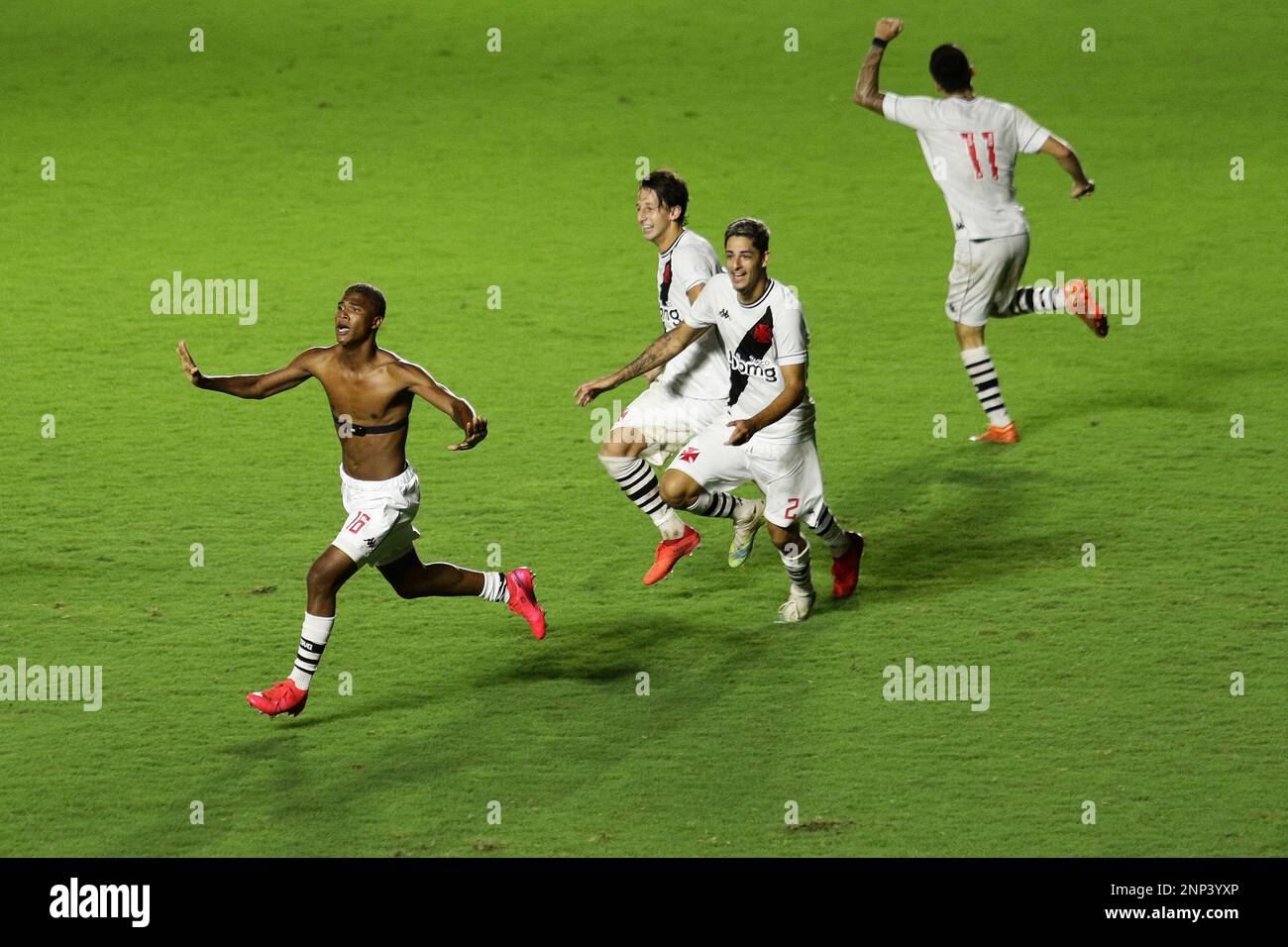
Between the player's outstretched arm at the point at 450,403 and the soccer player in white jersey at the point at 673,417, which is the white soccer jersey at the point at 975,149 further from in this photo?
the player's outstretched arm at the point at 450,403

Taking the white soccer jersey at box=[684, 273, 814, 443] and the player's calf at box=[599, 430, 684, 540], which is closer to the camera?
the white soccer jersey at box=[684, 273, 814, 443]

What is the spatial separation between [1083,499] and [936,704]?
2621mm

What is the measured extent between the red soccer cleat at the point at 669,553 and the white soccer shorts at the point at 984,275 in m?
2.49

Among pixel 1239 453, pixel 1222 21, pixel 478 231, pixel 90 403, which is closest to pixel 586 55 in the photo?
pixel 478 231

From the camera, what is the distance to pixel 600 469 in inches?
396

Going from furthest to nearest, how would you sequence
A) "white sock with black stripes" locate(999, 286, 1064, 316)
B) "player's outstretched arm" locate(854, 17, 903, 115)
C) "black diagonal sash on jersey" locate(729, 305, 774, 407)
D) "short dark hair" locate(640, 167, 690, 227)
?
"white sock with black stripes" locate(999, 286, 1064, 316) < "player's outstretched arm" locate(854, 17, 903, 115) < "short dark hair" locate(640, 167, 690, 227) < "black diagonal sash on jersey" locate(729, 305, 774, 407)

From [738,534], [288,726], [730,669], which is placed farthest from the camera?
[738,534]

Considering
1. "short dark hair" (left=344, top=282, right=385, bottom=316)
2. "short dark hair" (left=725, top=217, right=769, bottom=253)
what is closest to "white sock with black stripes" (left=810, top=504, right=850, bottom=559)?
"short dark hair" (left=725, top=217, right=769, bottom=253)

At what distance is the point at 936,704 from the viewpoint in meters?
7.10

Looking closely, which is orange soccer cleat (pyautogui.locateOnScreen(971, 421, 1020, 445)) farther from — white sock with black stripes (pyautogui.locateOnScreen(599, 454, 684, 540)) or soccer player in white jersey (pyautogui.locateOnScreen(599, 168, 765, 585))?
white sock with black stripes (pyautogui.locateOnScreen(599, 454, 684, 540))

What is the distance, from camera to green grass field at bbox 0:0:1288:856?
6422mm

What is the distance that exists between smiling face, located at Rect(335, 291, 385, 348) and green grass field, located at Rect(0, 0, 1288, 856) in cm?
139

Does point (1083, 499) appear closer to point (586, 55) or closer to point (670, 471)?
point (670, 471)

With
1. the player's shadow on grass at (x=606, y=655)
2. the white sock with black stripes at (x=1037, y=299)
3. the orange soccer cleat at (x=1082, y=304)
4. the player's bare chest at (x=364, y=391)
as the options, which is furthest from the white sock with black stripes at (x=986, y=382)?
the player's bare chest at (x=364, y=391)
